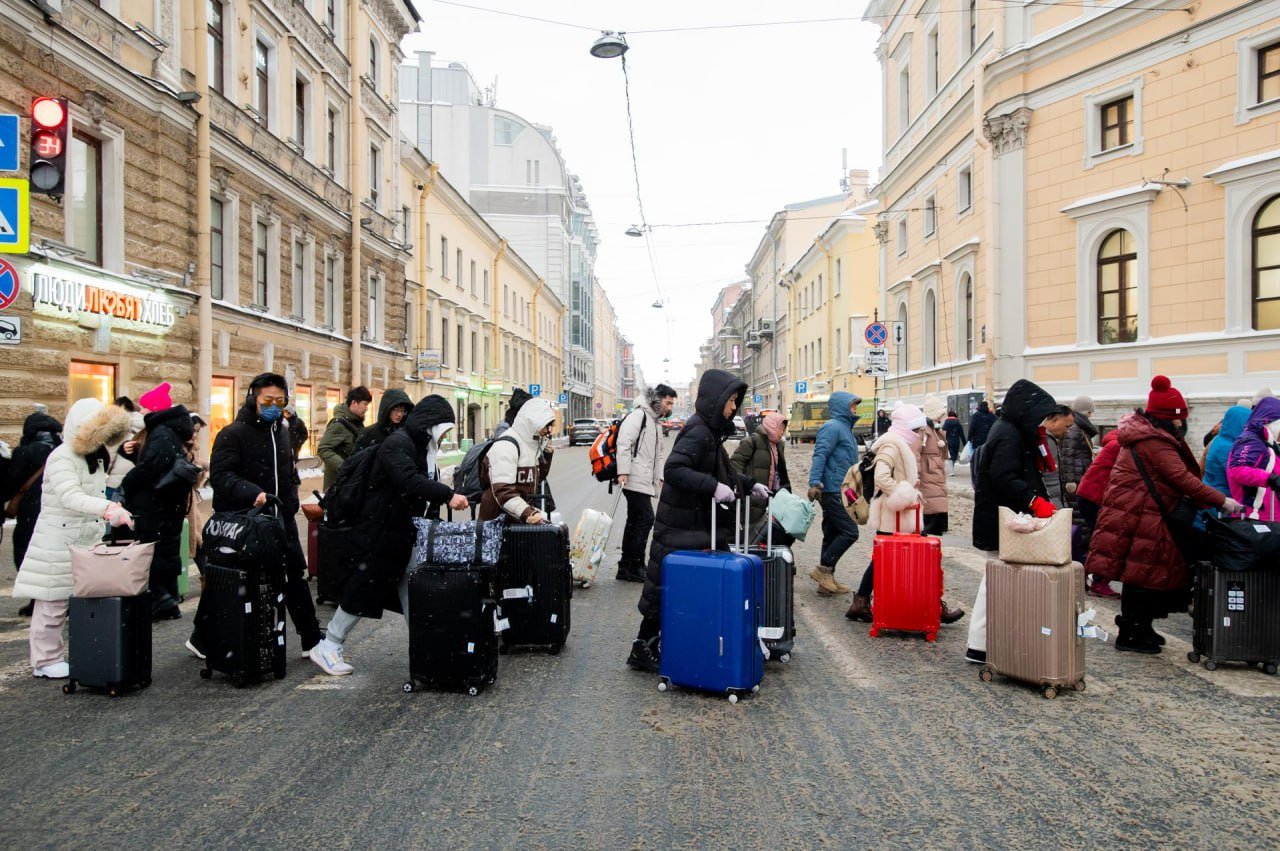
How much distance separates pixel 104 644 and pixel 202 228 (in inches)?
520

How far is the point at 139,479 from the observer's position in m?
5.76

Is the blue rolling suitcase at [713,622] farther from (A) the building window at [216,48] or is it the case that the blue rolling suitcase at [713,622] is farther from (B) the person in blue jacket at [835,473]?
(A) the building window at [216,48]

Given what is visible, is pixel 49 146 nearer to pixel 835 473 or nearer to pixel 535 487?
pixel 535 487

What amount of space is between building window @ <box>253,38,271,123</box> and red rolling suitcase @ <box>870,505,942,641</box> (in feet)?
58.7

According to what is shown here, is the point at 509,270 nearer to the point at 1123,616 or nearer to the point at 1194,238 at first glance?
the point at 1194,238

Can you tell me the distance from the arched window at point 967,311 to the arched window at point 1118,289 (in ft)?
13.6

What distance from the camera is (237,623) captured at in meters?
5.04

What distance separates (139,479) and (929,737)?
16.4ft

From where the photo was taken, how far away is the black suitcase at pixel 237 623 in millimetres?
5035

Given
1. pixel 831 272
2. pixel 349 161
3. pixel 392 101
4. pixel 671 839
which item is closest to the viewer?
pixel 671 839

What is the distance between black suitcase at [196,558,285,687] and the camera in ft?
16.5

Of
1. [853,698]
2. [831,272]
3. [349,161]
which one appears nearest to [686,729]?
[853,698]

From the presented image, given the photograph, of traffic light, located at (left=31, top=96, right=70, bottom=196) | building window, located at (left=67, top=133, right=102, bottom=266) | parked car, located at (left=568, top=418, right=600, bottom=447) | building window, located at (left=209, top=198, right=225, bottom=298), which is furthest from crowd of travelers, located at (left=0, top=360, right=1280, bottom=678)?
parked car, located at (left=568, top=418, right=600, bottom=447)

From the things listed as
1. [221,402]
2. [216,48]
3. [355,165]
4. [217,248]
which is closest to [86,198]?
[217,248]
